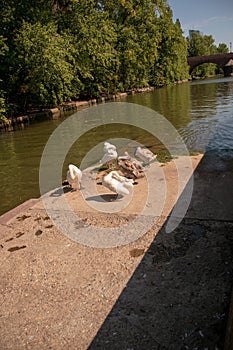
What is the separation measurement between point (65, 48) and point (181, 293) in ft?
72.2

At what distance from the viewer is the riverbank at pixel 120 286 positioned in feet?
8.32

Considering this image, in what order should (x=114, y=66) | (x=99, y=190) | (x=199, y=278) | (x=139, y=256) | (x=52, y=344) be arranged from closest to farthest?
(x=52, y=344), (x=199, y=278), (x=139, y=256), (x=99, y=190), (x=114, y=66)

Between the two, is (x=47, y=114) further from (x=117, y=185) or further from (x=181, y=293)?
(x=181, y=293)

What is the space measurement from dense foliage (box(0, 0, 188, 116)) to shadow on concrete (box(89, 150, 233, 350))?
14857 mm

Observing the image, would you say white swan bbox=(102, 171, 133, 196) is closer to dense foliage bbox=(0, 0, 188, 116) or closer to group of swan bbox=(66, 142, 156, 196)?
group of swan bbox=(66, 142, 156, 196)

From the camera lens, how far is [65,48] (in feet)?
71.3

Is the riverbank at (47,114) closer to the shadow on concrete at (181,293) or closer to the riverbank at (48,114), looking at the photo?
the riverbank at (48,114)

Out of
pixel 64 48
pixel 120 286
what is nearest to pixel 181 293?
pixel 120 286

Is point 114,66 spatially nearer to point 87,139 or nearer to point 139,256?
point 87,139

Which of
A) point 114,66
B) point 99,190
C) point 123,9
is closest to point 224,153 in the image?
point 99,190

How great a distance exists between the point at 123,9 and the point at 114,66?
8.00 m

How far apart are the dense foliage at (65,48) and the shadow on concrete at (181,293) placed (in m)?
15.0

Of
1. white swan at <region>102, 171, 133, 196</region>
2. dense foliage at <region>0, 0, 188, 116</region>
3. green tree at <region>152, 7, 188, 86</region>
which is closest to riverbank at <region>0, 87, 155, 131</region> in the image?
dense foliage at <region>0, 0, 188, 116</region>

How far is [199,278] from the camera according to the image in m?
3.04
